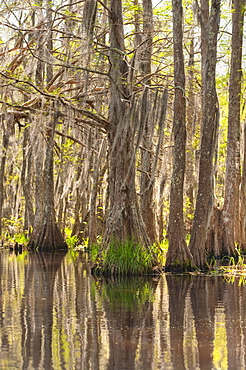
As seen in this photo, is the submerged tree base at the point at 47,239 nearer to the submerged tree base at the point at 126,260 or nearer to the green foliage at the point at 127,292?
the submerged tree base at the point at 126,260

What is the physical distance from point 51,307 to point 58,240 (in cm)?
1306

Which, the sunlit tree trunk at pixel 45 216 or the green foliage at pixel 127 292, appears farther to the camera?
the sunlit tree trunk at pixel 45 216

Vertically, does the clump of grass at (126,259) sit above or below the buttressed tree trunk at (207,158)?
below

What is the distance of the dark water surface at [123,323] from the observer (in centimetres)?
591

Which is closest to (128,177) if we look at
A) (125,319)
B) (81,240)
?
(125,319)

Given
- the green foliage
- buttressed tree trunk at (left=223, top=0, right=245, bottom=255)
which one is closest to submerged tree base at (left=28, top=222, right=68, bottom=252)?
buttressed tree trunk at (left=223, top=0, right=245, bottom=255)

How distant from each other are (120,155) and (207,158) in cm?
204

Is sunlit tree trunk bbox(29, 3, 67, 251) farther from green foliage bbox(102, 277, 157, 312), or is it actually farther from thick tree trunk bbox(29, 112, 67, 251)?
green foliage bbox(102, 277, 157, 312)

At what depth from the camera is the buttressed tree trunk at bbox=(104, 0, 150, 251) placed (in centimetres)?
1330

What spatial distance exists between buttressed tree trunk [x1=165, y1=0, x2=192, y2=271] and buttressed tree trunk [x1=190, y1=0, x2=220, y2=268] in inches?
25.7

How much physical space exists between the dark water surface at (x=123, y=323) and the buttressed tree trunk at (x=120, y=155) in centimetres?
124

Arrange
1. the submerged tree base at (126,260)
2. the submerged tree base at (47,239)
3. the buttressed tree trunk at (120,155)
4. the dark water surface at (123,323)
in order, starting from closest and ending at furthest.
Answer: the dark water surface at (123,323)
the submerged tree base at (126,260)
the buttressed tree trunk at (120,155)
the submerged tree base at (47,239)

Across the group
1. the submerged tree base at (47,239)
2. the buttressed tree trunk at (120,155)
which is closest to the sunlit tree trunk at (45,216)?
the submerged tree base at (47,239)

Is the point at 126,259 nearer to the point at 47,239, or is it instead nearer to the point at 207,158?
the point at 207,158
